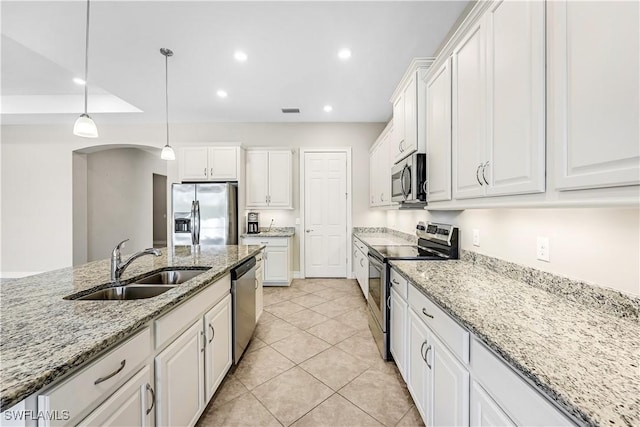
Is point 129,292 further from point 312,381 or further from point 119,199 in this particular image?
point 119,199

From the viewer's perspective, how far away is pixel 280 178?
15.6ft

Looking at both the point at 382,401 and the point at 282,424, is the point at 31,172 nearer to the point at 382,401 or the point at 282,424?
the point at 282,424

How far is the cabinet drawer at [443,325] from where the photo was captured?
104 cm

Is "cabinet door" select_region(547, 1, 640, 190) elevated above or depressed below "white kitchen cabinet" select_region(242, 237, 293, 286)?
above

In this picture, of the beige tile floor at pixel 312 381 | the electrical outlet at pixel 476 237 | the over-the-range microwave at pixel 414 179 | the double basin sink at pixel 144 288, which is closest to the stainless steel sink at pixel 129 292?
the double basin sink at pixel 144 288

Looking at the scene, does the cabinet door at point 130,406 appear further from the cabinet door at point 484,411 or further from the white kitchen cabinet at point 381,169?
the white kitchen cabinet at point 381,169

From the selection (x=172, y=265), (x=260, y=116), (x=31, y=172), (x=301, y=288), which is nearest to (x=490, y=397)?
(x=172, y=265)

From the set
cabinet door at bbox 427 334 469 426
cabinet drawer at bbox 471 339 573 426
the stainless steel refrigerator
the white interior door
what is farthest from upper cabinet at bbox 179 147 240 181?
cabinet drawer at bbox 471 339 573 426

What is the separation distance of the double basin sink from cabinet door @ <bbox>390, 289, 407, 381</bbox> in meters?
1.44

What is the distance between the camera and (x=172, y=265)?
1947 millimetres

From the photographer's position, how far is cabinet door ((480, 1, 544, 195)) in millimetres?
1042

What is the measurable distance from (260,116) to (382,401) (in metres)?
4.41

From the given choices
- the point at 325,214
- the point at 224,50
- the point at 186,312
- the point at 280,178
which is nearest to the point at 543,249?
the point at 186,312

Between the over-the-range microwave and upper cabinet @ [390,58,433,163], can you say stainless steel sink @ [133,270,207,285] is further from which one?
upper cabinet @ [390,58,433,163]
